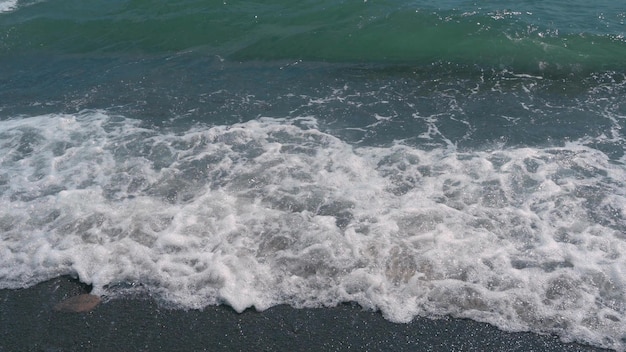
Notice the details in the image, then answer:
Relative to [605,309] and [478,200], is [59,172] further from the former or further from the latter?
[605,309]

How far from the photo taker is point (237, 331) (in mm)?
8266

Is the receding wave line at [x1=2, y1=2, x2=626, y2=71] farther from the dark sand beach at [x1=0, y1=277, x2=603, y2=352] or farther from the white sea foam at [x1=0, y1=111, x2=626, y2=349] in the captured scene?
the dark sand beach at [x1=0, y1=277, x2=603, y2=352]

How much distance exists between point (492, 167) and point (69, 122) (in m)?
10.6

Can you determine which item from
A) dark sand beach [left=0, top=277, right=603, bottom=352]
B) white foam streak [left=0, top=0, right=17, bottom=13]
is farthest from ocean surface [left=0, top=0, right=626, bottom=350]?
white foam streak [left=0, top=0, right=17, bottom=13]

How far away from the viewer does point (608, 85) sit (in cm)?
1477

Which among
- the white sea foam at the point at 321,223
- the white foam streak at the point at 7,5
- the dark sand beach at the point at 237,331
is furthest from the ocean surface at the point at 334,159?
the white foam streak at the point at 7,5

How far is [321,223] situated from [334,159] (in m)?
2.31

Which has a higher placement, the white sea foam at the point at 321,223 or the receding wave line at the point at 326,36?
the receding wave line at the point at 326,36

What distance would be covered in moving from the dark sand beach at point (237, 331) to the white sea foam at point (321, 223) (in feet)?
0.79

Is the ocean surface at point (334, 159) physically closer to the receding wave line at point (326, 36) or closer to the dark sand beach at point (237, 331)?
the receding wave line at point (326, 36)

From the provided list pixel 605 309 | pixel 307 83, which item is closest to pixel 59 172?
pixel 307 83

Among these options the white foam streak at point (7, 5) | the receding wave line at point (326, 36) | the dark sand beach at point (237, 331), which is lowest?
the dark sand beach at point (237, 331)

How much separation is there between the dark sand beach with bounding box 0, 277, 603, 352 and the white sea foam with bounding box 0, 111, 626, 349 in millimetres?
241

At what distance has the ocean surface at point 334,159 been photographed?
9.05 m
